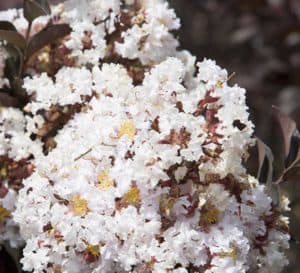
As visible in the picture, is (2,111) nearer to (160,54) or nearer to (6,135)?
(6,135)

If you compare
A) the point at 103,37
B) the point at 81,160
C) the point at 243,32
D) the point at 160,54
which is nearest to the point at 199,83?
the point at 160,54

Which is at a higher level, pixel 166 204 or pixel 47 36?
pixel 47 36

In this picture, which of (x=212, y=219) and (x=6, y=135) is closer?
(x=212, y=219)

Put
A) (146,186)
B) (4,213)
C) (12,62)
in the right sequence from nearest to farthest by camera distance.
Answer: (146,186) < (4,213) < (12,62)

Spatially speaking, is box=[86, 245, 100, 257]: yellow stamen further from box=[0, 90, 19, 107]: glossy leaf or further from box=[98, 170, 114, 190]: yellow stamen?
box=[0, 90, 19, 107]: glossy leaf

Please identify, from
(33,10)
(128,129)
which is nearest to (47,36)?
(33,10)

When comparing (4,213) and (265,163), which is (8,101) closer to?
(4,213)

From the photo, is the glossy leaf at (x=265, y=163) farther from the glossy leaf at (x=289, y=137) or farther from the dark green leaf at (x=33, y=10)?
the dark green leaf at (x=33, y=10)
